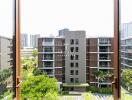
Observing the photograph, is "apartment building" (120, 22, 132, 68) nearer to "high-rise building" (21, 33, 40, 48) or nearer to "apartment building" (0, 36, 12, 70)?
"apartment building" (0, 36, 12, 70)

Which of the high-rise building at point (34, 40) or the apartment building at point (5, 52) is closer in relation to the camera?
the apartment building at point (5, 52)

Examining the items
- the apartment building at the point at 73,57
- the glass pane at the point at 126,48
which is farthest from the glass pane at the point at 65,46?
the glass pane at the point at 126,48

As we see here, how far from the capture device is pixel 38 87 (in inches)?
121

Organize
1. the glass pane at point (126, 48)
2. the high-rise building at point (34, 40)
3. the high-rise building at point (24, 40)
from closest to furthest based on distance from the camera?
the glass pane at point (126, 48)
the high-rise building at point (24, 40)
the high-rise building at point (34, 40)

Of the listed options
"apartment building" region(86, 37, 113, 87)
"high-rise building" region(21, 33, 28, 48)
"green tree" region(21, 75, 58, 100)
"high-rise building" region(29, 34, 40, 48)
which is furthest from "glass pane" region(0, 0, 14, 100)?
"apartment building" region(86, 37, 113, 87)

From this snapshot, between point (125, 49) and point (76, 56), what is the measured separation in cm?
96

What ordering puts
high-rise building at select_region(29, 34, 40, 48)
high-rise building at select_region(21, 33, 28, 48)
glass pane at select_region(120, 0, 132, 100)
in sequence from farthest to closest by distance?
high-rise building at select_region(29, 34, 40, 48), high-rise building at select_region(21, 33, 28, 48), glass pane at select_region(120, 0, 132, 100)

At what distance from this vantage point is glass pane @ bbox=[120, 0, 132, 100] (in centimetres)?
212

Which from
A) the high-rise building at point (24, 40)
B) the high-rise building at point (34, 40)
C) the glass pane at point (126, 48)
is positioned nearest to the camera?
the glass pane at point (126, 48)

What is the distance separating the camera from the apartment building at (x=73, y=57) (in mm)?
2973

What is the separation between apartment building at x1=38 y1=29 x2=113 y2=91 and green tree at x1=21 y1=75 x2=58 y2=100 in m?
0.09

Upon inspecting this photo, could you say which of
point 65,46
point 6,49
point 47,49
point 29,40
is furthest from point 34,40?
point 6,49

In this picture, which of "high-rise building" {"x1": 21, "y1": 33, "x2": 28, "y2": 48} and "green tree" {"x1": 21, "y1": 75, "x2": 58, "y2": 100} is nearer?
"high-rise building" {"x1": 21, "y1": 33, "x2": 28, "y2": 48}

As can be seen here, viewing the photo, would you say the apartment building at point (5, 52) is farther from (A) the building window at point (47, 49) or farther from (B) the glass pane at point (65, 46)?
(A) the building window at point (47, 49)
